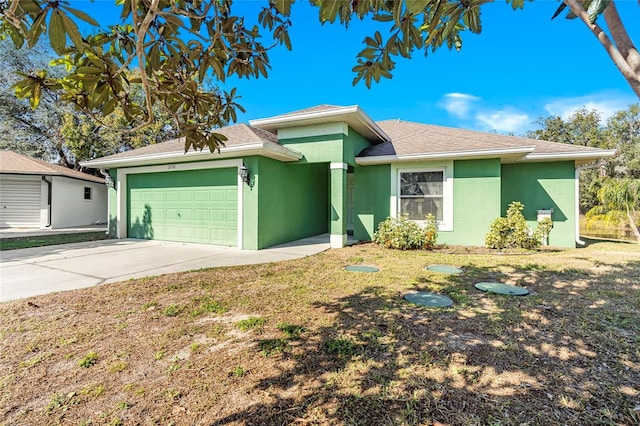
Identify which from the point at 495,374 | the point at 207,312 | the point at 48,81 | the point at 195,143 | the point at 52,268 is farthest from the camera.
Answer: the point at 52,268

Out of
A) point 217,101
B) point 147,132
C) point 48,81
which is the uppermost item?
point 147,132

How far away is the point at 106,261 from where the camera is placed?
22.0ft

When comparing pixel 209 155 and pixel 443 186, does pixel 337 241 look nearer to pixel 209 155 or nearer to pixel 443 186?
pixel 443 186

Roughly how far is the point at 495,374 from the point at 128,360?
3.18 metres

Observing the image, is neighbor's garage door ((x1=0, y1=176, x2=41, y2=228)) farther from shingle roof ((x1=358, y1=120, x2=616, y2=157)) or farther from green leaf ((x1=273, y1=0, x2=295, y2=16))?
green leaf ((x1=273, y1=0, x2=295, y2=16))

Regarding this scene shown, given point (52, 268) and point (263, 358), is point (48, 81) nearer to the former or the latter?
point (263, 358)

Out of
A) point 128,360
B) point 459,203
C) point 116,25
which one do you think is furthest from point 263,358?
point 459,203

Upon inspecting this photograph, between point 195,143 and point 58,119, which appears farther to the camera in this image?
point 58,119

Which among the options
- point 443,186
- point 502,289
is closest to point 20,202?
point 443,186

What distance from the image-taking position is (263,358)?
2658 millimetres

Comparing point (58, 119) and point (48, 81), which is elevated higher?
point (58, 119)

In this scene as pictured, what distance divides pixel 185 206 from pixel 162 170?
161 cm

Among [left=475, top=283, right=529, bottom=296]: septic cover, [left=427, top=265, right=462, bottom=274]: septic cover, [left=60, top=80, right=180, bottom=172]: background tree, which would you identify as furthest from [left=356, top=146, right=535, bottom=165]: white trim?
[left=60, top=80, right=180, bottom=172]: background tree

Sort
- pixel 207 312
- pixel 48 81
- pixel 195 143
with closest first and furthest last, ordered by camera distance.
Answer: pixel 48 81, pixel 195 143, pixel 207 312
